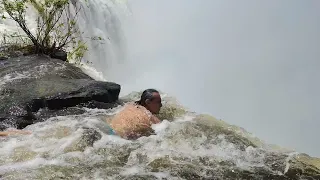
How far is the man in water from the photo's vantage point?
190 inches

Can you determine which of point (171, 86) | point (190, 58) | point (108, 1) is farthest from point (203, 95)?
point (108, 1)

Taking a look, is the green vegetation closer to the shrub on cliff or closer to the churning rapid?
the shrub on cliff

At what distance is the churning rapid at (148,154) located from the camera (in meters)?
3.77

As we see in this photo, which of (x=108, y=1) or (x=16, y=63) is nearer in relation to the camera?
(x=16, y=63)

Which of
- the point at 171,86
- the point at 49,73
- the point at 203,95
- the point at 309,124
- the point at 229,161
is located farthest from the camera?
the point at 309,124

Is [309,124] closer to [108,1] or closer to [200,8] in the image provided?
[200,8]

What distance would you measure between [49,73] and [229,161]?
4.24 metres

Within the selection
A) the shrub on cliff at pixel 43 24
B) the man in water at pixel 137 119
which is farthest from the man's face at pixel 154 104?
the shrub on cliff at pixel 43 24

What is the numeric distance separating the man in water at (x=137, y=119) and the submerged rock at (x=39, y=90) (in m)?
1.40

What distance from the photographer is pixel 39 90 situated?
628 cm

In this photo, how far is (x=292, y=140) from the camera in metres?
75.8

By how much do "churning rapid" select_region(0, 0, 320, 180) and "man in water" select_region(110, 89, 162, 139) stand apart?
0.42 ft

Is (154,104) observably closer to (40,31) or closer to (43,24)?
(40,31)

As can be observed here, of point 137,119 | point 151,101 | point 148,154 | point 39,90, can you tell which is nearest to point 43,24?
point 39,90
